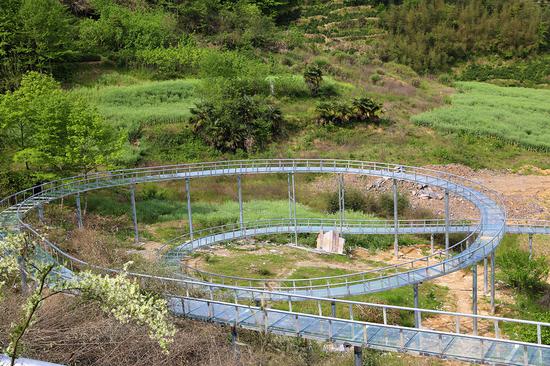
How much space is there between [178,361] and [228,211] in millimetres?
24411

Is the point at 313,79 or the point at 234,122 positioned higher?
the point at 313,79

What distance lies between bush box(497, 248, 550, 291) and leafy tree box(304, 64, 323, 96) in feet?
132

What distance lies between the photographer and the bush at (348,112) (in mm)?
60250

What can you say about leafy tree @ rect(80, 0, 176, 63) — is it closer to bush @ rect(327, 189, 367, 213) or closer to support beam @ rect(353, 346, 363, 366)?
bush @ rect(327, 189, 367, 213)

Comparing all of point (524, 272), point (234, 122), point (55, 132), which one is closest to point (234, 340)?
point (524, 272)

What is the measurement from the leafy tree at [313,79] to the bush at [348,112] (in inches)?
279

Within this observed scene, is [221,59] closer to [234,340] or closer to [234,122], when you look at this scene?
[234,122]

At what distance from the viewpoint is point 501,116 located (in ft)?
217

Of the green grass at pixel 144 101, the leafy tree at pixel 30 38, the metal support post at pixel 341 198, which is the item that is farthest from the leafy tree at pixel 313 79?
the metal support post at pixel 341 198

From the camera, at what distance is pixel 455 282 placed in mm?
31578

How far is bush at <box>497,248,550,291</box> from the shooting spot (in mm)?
28844

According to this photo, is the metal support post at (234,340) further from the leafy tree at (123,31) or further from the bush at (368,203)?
the leafy tree at (123,31)

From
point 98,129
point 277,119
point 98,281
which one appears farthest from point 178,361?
point 277,119

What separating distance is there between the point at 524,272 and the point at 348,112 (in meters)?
33.7
